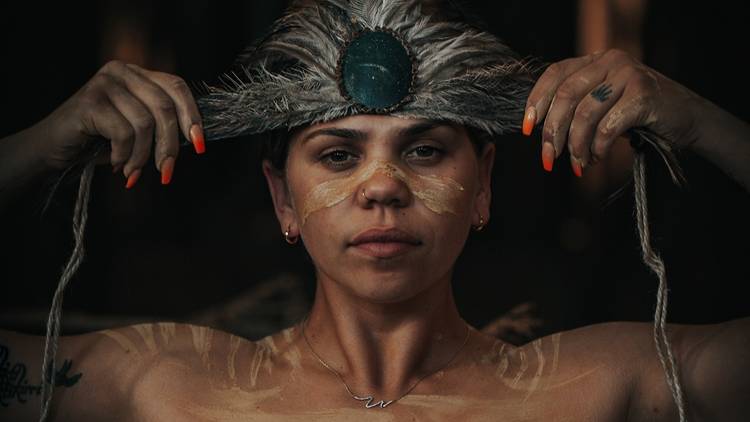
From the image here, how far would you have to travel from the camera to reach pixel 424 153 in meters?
3.00

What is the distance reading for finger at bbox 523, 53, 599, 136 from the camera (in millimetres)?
2793

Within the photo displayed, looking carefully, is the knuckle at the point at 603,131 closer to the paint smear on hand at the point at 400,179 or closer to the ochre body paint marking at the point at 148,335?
the paint smear on hand at the point at 400,179

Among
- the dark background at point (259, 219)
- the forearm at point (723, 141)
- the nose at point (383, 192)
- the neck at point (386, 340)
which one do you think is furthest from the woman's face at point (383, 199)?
the dark background at point (259, 219)

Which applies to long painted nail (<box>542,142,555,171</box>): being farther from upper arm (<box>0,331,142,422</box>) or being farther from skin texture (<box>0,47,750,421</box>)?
upper arm (<box>0,331,142,422</box>)

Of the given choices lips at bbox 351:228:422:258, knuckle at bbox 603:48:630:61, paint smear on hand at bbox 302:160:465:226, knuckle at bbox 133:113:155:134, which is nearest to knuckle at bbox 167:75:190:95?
knuckle at bbox 133:113:155:134

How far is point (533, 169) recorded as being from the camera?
5430mm

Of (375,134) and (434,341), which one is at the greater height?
(375,134)

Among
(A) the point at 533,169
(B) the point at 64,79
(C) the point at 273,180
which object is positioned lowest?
(A) the point at 533,169

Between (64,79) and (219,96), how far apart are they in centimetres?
218

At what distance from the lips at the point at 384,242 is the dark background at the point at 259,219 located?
74.2 inches

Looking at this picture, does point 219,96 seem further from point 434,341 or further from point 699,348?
point 699,348

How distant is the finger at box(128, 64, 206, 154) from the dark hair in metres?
0.33

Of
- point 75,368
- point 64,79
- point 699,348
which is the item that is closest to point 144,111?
point 75,368

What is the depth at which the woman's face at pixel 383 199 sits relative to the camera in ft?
9.53
